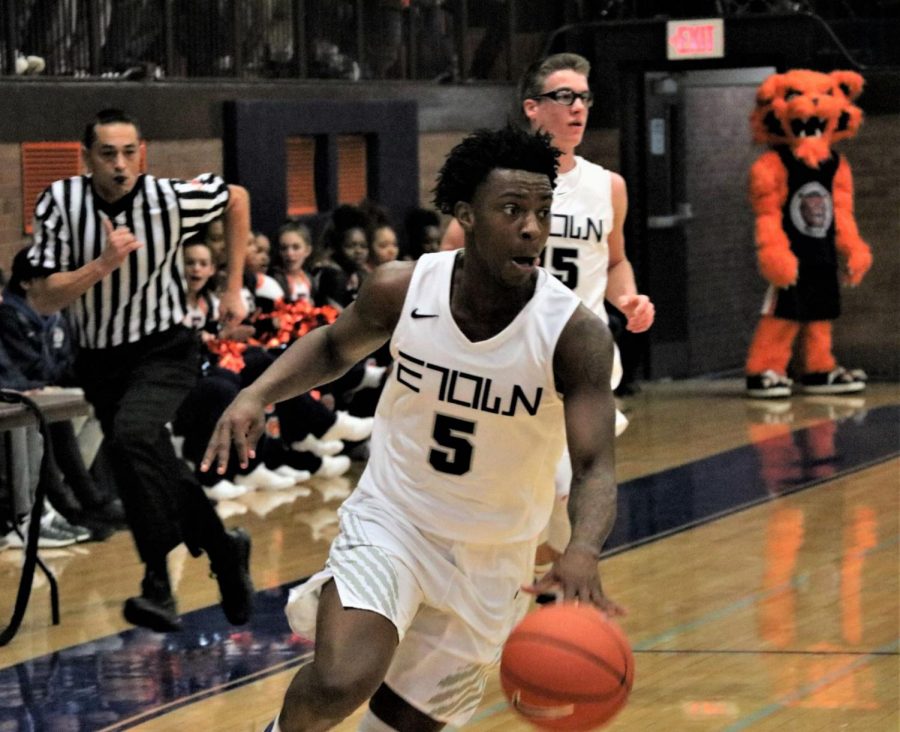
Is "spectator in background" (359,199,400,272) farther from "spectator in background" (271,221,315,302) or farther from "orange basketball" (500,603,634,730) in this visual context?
"orange basketball" (500,603,634,730)

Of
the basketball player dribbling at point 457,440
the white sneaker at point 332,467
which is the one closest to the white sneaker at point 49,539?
the white sneaker at point 332,467

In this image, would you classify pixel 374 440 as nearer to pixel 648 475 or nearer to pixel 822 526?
pixel 822 526

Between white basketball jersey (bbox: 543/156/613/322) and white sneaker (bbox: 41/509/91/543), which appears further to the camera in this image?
white sneaker (bbox: 41/509/91/543)

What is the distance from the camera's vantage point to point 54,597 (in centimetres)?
716

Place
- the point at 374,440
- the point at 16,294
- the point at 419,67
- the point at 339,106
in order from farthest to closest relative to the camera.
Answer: the point at 419,67 → the point at 339,106 → the point at 16,294 → the point at 374,440

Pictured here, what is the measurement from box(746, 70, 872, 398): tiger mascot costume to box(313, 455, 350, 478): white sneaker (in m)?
4.27

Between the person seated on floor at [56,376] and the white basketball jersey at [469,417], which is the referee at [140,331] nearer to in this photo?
the person seated on floor at [56,376]

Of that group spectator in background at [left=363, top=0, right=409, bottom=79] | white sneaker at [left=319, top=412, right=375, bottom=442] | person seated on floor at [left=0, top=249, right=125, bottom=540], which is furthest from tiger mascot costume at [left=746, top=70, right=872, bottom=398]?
person seated on floor at [left=0, top=249, right=125, bottom=540]

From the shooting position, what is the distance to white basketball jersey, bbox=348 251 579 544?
4.22m

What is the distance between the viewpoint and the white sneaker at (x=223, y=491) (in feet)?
31.8

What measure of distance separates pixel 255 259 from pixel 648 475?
2.47 metres

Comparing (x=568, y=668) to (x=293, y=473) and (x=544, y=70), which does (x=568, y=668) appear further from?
(x=293, y=473)

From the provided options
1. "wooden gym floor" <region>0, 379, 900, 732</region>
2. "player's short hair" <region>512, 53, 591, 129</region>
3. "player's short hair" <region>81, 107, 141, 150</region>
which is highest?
"player's short hair" <region>512, 53, 591, 129</region>

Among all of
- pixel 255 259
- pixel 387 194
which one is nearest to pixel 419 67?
pixel 387 194
